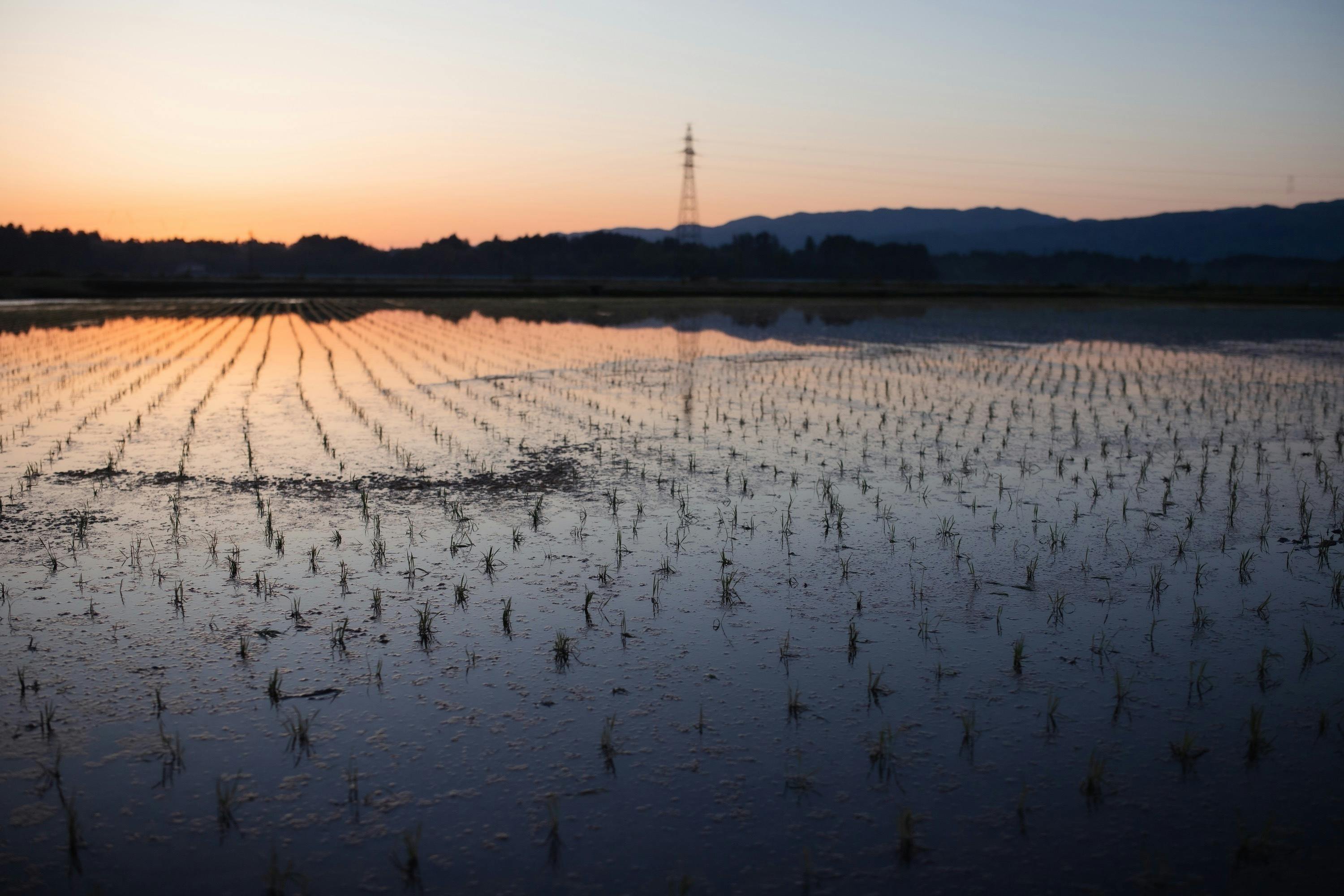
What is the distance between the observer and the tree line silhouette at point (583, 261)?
387ft

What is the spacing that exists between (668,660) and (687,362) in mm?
16459

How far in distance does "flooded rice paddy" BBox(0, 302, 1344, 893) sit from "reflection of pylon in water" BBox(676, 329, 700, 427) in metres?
2.96

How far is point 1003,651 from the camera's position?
499cm

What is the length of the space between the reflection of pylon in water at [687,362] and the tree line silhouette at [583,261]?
76.6 metres

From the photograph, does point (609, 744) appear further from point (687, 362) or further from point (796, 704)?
point (687, 362)

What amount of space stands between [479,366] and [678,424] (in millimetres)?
8429

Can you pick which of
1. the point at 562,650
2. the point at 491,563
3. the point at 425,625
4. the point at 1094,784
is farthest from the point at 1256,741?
the point at 491,563

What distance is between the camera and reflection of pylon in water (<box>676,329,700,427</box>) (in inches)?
582

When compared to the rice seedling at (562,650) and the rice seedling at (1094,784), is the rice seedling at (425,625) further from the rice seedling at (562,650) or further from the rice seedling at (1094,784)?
the rice seedling at (1094,784)

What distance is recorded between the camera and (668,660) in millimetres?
4875

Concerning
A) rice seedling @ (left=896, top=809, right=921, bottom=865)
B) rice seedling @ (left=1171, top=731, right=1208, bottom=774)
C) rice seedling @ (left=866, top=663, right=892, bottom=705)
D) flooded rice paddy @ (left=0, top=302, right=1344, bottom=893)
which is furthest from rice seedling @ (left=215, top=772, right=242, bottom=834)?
rice seedling @ (left=1171, top=731, right=1208, bottom=774)

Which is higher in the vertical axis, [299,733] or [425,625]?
[425,625]

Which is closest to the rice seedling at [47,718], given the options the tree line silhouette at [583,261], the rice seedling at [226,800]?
the rice seedling at [226,800]

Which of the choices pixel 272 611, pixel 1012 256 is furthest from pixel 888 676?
pixel 1012 256
